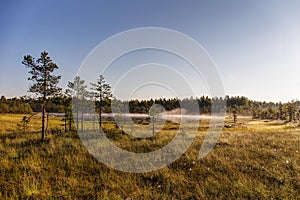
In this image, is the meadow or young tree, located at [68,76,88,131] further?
young tree, located at [68,76,88,131]

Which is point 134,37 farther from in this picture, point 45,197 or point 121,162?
point 45,197

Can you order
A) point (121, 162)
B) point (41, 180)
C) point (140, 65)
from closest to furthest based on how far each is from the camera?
point (41, 180)
point (121, 162)
point (140, 65)

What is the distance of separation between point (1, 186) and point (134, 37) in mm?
7407

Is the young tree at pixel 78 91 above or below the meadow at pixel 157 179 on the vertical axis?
above

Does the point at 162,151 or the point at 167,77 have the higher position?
the point at 167,77

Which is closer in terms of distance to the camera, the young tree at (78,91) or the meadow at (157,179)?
the meadow at (157,179)

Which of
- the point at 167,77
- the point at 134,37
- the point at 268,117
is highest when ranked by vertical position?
the point at 134,37

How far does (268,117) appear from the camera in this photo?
89375 mm

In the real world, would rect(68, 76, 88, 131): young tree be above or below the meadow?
above

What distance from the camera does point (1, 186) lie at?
5.59m

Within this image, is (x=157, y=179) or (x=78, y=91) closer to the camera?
(x=157, y=179)

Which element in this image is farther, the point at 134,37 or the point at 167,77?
the point at 167,77

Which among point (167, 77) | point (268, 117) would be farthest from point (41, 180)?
point (268, 117)

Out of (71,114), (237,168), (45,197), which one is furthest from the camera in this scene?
(71,114)
